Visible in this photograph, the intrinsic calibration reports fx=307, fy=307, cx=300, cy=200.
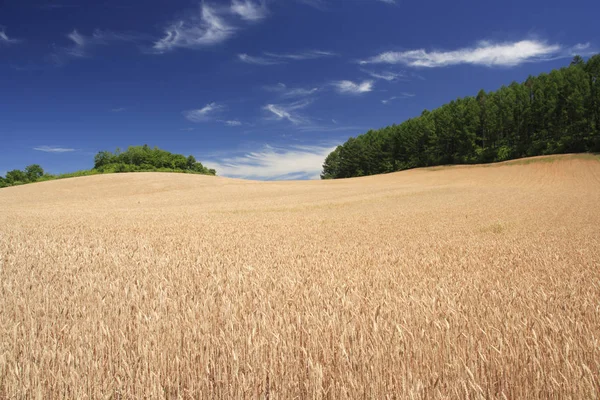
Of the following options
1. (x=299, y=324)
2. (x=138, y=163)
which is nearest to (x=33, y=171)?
(x=138, y=163)

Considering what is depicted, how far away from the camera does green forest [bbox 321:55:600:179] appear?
5322 centimetres

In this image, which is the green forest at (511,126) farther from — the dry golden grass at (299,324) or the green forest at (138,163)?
the dry golden grass at (299,324)

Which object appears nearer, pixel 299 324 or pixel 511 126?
pixel 299 324

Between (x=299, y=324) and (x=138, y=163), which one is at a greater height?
(x=138, y=163)

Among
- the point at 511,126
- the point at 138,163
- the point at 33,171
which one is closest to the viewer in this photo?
the point at 511,126

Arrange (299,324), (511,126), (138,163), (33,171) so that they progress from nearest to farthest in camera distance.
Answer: (299,324), (511,126), (138,163), (33,171)

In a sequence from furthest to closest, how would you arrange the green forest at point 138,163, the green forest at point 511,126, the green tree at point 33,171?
the green tree at point 33,171, the green forest at point 138,163, the green forest at point 511,126

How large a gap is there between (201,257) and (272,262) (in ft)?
4.18

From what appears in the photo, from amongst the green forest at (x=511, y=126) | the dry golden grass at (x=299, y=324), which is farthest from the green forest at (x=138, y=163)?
the dry golden grass at (x=299, y=324)

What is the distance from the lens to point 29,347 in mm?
2195

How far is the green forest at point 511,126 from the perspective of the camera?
53219 mm

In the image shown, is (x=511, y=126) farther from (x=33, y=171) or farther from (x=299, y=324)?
(x=33, y=171)

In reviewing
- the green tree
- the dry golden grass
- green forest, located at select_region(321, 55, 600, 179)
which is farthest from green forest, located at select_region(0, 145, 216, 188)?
the dry golden grass

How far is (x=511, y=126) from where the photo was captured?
6212cm
